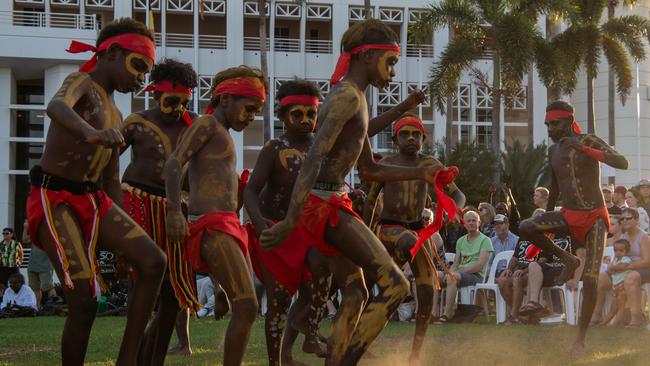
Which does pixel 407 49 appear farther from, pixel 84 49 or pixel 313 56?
pixel 84 49

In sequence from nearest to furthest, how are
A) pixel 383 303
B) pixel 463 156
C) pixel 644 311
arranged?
pixel 383 303
pixel 644 311
pixel 463 156

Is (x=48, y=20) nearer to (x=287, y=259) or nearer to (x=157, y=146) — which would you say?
(x=157, y=146)

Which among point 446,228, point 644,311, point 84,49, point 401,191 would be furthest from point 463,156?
point 84,49

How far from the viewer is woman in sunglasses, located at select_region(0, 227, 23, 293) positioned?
19.2m

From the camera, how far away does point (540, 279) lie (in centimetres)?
1305

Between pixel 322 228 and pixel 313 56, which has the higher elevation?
pixel 313 56

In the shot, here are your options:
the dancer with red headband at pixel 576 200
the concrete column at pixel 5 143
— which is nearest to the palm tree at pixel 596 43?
the concrete column at pixel 5 143

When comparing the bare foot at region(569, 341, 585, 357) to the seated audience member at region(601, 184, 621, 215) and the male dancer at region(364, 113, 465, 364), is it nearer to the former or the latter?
the male dancer at region(364, 113, 465, 364)

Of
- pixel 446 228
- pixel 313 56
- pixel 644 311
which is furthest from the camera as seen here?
pixel 313 56

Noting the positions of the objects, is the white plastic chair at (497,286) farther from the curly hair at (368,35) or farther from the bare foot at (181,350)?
the curly hair at (368,35)

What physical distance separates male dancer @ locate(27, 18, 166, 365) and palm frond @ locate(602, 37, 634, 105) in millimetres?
29879

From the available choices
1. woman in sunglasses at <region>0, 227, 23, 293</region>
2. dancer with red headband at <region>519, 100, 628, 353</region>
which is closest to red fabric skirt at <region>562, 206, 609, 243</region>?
dancer with red headband at <region>519, 100, 628, 353</region>

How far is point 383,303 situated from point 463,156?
95.5 feet

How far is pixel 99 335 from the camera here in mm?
11523
